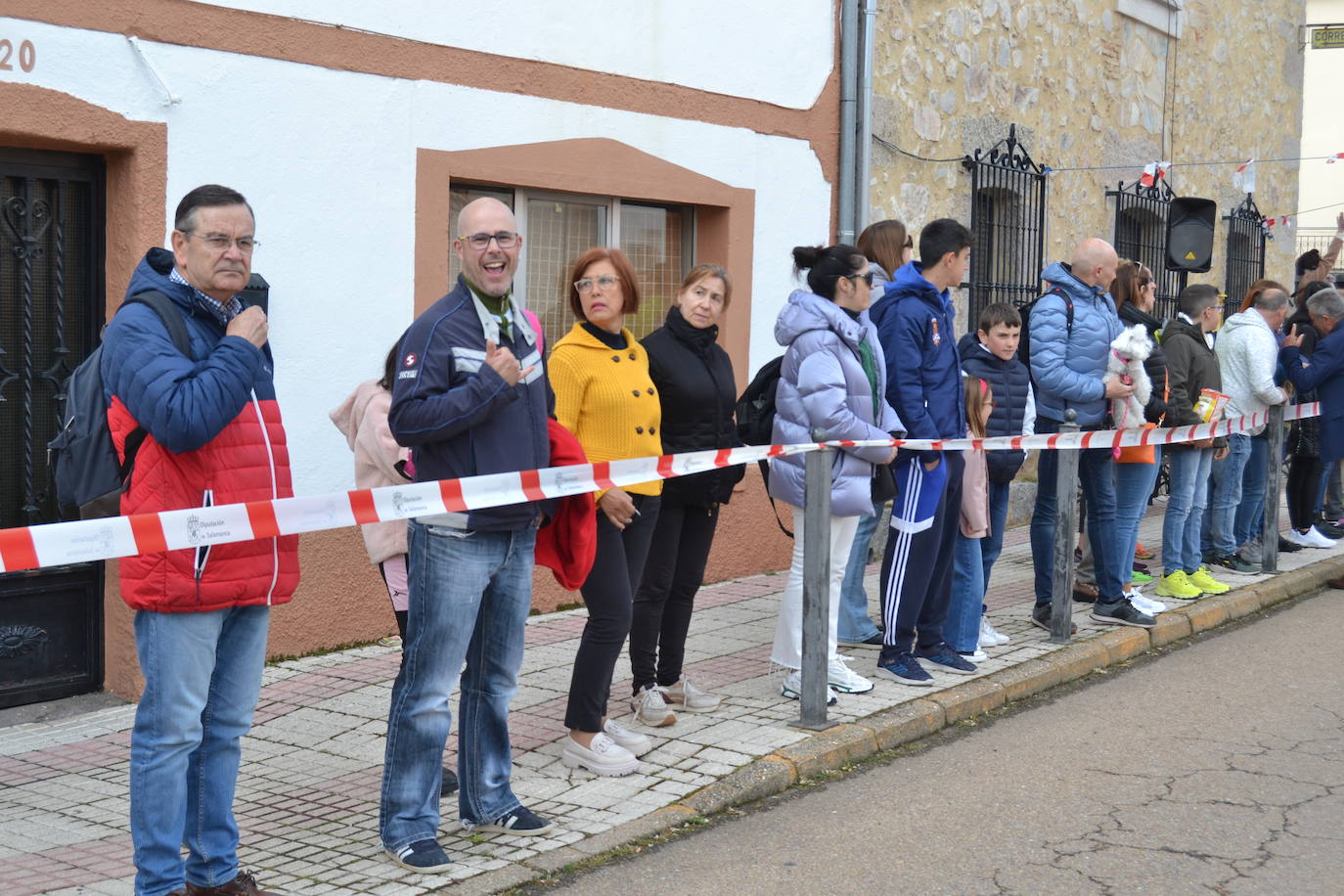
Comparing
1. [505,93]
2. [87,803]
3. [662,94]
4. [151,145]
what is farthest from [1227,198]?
[87,803]

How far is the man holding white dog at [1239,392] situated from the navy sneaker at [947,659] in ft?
12.2

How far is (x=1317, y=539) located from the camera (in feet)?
37.7

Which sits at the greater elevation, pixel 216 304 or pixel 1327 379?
pixel 216 304

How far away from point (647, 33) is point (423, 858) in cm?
566

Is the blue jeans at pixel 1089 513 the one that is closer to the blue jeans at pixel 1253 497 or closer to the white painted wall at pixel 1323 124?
the blue jeans at pixel 1253 497

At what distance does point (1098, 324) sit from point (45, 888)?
5.80 m

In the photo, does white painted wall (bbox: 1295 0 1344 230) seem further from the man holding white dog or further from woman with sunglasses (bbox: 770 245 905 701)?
woman with sunglasses (bbox: 770 245 905 701)

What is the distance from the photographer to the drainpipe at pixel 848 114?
33.3ft

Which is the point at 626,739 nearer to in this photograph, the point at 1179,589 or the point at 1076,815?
the point at 1076,815

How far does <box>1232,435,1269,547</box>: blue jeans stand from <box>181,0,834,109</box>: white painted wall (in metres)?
4.00

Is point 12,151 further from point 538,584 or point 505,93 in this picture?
point 538,584

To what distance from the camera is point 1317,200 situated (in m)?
38.8

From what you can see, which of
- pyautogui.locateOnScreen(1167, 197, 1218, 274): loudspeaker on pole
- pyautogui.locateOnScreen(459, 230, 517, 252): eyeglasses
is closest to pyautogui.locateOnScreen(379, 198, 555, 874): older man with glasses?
pyautogui.locateOnScreen(459, 230, 517, 252): eyeglasses

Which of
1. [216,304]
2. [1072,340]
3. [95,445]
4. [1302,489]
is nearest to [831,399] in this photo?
[1072,340]
